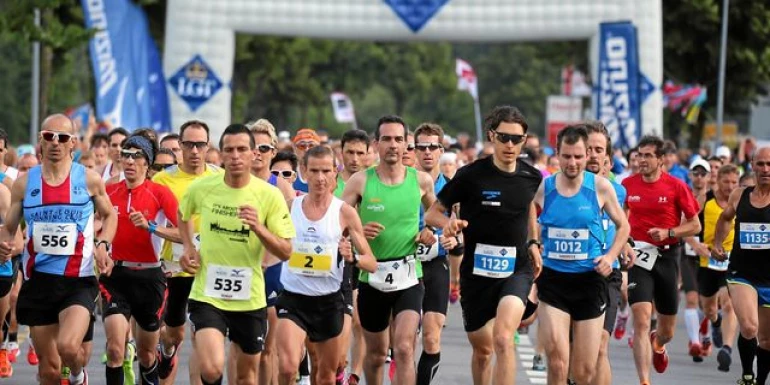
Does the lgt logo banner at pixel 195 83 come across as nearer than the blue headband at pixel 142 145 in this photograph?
No

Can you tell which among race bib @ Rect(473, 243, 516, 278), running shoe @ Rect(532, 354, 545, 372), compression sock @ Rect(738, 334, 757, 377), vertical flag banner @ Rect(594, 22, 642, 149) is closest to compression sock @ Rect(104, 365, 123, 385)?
race bib @ Rect(473, 243, 516, 278)

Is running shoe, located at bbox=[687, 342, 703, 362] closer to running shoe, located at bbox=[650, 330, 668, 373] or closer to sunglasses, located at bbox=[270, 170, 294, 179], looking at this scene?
running shoe, located at bbox=[650, 330, 668, 373]

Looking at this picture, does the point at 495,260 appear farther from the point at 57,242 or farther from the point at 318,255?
the point at 57,242

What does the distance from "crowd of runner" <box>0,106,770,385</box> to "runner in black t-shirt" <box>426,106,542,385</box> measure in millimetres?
13

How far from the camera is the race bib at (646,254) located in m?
14.4

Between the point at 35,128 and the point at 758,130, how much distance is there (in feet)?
191

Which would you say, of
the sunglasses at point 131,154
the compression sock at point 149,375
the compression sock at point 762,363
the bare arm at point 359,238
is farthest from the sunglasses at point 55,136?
the compression sock at point 762,363

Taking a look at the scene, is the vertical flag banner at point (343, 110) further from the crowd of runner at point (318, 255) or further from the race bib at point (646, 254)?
the crowd of runner at point (318, 255)

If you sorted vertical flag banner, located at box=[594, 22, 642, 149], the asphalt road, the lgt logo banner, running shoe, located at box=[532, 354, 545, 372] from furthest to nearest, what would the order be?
the lgt logo banner → vertical flag banner, located at box=[594, 22, 642, 149] → running shoe, located at box=[532, 354, 545, 372] → the asphalt road

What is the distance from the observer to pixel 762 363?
43.9 ft

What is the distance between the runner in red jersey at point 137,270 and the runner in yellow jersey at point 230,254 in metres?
1.85

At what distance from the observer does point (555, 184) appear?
1157 cm

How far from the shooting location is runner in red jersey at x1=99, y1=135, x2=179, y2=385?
12102mm

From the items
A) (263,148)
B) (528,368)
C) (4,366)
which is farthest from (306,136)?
(4,366)
